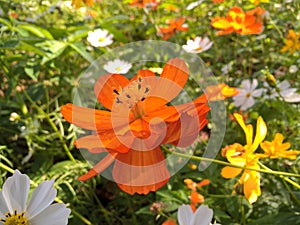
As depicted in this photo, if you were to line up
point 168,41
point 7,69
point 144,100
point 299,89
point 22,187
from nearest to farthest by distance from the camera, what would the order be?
point 22,187 → point 144,100 → point 7,69 → point 299,89 → point 168,41

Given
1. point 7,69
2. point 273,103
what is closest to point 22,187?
point 7,69

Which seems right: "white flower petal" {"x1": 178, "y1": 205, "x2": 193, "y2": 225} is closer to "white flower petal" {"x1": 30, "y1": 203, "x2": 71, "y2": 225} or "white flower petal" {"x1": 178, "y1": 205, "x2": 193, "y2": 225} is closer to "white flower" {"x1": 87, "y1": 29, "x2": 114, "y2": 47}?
"white flower petal" {"x1": 30, "y1": 203, "x2": 71, "y2": 225}

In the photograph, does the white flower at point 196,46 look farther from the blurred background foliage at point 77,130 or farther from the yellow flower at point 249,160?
the yellow flower at point 249,160

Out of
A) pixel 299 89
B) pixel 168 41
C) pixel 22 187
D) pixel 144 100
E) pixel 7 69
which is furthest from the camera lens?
pixel 168 41

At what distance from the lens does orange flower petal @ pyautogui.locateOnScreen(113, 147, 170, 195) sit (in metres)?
0.56

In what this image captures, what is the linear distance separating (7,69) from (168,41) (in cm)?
61

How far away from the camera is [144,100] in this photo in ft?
1.95

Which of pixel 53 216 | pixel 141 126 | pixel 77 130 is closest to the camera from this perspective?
pixel 53 216

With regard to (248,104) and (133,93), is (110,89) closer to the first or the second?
(133,93)

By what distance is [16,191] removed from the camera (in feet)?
1.59

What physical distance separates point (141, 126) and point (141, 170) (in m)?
0.05

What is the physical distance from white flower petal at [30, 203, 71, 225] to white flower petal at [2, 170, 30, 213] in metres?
0.02

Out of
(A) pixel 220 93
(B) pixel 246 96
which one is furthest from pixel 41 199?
(B) pixel 246 96

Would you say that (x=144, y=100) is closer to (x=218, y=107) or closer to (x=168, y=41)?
(x=218, y=107)
